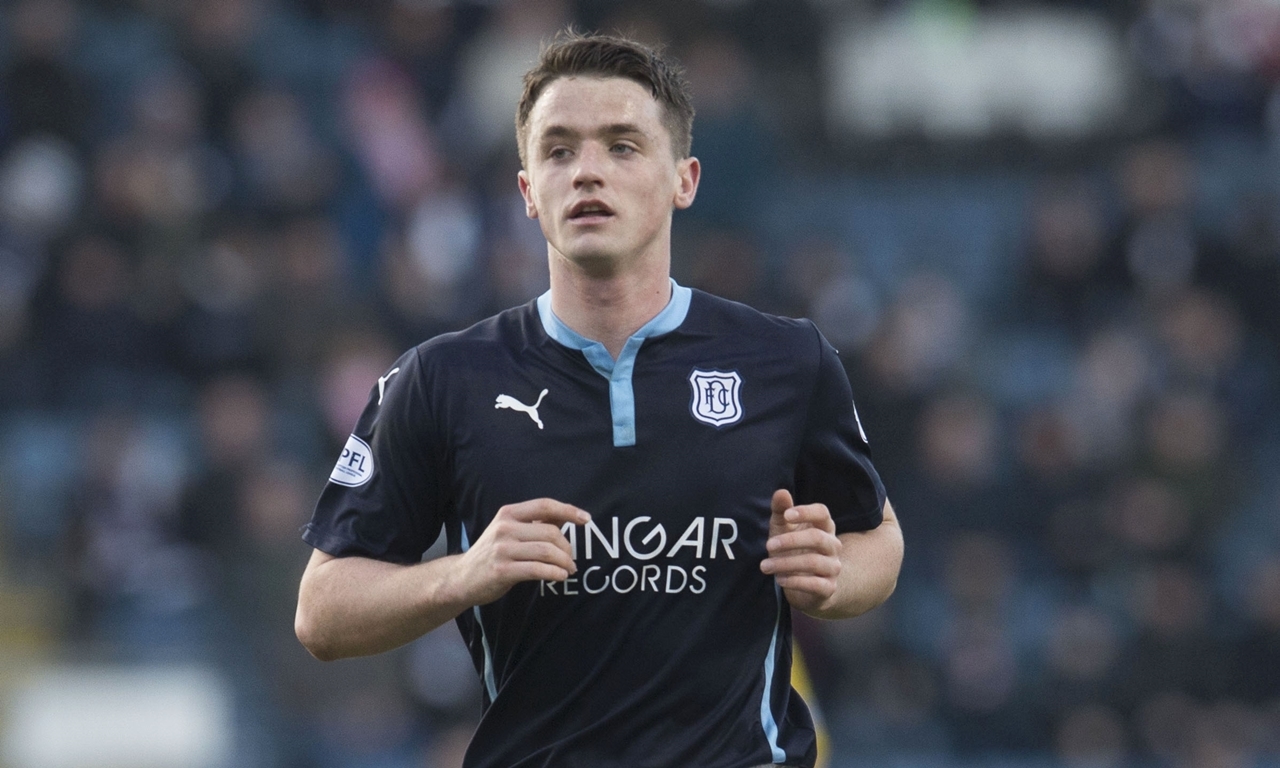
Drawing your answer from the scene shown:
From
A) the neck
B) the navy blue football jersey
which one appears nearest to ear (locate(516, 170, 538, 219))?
the neck

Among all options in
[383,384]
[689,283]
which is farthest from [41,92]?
[383,384]

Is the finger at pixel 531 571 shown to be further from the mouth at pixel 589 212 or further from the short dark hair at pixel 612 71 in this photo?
the short dark hair at pixel 612 71

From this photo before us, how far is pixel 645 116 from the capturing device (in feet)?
13.8

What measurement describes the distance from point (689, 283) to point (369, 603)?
27.1 ft

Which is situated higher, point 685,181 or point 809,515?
point 685,181

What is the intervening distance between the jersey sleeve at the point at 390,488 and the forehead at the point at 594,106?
2.02ft

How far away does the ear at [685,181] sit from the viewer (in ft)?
14.2

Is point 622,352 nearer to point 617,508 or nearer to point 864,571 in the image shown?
point 617,508

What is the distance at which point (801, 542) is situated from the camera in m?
3.88

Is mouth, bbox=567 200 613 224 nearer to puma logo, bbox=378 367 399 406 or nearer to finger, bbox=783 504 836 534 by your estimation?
puma logo, bbox=378 367 399 406

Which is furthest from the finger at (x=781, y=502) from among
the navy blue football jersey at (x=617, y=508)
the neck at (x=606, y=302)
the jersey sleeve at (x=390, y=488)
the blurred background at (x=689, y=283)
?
the blurred background at (x=689, y=283)

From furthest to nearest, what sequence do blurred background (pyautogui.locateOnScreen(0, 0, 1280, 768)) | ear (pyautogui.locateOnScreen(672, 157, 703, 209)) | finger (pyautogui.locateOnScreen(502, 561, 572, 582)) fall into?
blurred background (pyautogui.locateOnScreen(0, 0, 1280, 768)), ear (pyautogui.locateOnScreen(672, 157, 703, 209)), finger (pyautogui.locateOnScreen(502, 561, 572, 582))

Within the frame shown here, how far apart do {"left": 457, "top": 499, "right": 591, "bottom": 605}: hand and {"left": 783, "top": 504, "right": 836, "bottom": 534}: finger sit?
16.6 inches

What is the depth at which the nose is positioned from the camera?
407 centimetres
